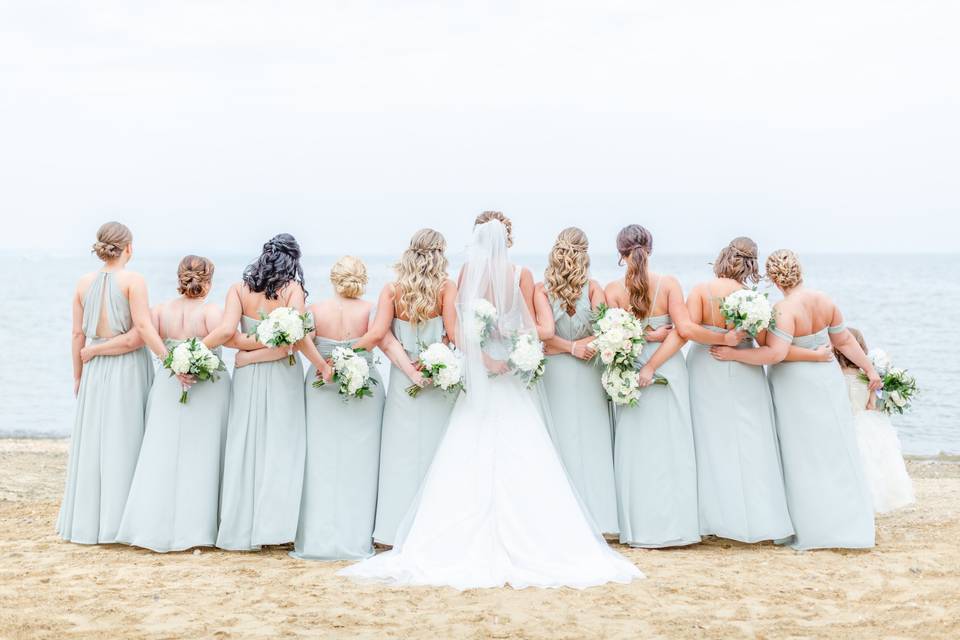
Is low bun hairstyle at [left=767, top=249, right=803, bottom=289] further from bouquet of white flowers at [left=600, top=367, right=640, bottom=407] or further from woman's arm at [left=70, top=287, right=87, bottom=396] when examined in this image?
woman's arm at [left=70, top=287, right=87, bottom=396]

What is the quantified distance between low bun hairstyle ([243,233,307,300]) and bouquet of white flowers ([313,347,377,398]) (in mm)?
551

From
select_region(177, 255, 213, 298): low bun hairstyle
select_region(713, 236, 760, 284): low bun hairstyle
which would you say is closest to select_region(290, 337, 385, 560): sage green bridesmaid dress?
select_region(177, 255, 213, 298): low bun hairstyle

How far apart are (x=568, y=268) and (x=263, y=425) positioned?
2541mm

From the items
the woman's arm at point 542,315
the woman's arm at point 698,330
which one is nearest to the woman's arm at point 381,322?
the woman's arm at point 542,315

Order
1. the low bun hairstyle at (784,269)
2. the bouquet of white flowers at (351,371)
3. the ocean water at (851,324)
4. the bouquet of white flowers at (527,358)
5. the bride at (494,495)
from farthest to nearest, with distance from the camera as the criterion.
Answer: the ocean water at (851,324)
the low bun hairstyle at (784,269)
the bouquet of white flowers at (351,371)
the bouquet of white flowers at (527,358)
the bride at (494,495)

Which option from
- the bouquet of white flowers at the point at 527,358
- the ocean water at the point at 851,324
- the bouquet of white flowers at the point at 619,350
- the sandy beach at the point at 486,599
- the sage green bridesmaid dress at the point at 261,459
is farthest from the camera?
the ocean water at the point at 851,324

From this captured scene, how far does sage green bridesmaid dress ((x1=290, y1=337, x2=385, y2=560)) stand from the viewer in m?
6.98

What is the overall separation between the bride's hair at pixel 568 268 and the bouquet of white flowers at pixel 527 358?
556 millimetres

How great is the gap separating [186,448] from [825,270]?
7639cm

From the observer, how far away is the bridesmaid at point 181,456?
6.98 m

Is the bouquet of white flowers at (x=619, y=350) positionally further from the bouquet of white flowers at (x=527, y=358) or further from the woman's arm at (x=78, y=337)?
the woman's arm at (x=78, y=337)

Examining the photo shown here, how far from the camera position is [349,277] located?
696cm

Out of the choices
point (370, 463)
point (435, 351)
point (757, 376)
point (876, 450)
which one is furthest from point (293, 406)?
point (876, 450)

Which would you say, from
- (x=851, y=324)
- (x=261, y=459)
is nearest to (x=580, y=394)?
(x=261, y=459)
